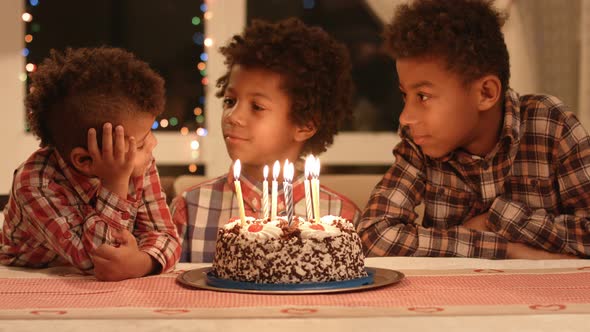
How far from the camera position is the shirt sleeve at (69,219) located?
1.57m

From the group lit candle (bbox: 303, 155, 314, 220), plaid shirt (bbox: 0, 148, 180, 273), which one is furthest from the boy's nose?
lit candle (bbox: 303, 155, 314, 220)

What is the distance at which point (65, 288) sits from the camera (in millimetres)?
1345

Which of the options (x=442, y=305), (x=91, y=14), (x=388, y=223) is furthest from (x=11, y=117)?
(x=442, y=305)

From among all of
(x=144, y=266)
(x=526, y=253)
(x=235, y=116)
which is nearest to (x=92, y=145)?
(x=144, y=266)

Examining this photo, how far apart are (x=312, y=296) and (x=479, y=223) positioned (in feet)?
3.33

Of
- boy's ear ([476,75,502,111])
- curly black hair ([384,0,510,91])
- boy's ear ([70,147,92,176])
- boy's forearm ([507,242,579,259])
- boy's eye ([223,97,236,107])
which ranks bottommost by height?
boy's forearm ([507,242,579,259])

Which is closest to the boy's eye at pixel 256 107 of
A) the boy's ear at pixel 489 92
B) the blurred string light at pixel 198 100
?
the boy's ear at pixel 489 92

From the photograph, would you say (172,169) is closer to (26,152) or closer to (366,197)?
(26,152)

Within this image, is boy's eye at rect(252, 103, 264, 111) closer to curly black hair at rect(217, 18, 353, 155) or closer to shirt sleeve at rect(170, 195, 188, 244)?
curly black hair at rect(217, 18, 353, 155)

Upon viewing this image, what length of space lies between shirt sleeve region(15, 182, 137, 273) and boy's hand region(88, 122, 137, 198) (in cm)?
2

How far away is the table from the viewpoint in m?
1.03

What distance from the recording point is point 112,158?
160cm

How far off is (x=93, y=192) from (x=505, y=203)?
3.36 ft

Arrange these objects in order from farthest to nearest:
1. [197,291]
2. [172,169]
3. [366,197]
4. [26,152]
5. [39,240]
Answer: [172,169]
[26,152]
[366,197]
[39,240]
[197,291]
